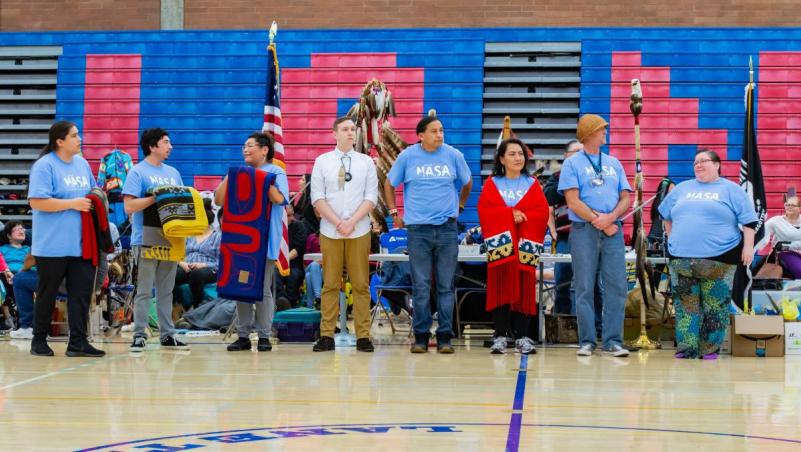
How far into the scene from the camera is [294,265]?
32.2ft

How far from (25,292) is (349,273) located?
9.61 feet

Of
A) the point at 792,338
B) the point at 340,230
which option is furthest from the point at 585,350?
the point at 340,230

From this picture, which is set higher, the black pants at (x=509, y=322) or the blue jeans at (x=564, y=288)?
the blue jeans at (x=564, y=288)

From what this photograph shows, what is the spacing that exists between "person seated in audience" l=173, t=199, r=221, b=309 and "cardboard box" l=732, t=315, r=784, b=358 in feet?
13.7

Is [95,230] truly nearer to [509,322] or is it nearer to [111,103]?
[509,322]

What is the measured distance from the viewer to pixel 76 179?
21.6ft

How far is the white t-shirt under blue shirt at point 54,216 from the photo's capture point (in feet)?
21.1

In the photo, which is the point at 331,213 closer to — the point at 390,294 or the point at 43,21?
the point at 390,294

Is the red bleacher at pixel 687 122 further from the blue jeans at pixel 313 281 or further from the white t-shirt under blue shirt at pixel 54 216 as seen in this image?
the white t-shirt under blue shirt at pixel 54 216

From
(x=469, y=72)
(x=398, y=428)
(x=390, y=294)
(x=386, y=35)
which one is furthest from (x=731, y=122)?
(x=398, y=428)

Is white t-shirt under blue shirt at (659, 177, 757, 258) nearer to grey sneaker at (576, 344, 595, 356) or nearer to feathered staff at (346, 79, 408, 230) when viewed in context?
grey sneaker at (576, 344, 595, 356)

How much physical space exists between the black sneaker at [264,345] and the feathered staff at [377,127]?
2.25m

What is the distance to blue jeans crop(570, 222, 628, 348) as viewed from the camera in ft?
22.7

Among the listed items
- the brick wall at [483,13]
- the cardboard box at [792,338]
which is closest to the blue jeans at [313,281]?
the cardboard box at [792,338]
